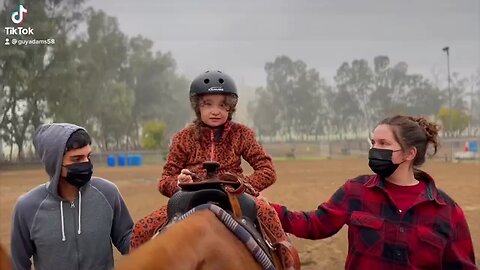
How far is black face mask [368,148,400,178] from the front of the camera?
9.00 ft

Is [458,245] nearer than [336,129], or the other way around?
[458,245]

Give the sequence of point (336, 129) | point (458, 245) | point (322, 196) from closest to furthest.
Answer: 1. point (458, 245)
2. point (322, 196)
3. point (336, 129)

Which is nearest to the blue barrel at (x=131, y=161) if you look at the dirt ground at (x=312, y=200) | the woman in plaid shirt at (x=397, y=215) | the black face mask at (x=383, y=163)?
the dirt ground at (x=312, y=200)

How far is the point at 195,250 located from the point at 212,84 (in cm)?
150

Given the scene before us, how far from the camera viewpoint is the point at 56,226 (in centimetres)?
274

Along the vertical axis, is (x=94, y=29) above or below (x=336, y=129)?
above

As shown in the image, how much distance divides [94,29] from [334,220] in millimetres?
57675

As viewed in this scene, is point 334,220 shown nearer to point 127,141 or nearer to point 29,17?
point 29,17

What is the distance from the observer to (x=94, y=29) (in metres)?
55.8

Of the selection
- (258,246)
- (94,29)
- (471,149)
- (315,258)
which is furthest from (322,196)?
(94,29)

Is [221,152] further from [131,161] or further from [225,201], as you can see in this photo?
[131,161]

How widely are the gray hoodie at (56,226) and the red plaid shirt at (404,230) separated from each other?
155 cm

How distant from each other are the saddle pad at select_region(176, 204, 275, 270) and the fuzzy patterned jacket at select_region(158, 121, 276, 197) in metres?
0.85

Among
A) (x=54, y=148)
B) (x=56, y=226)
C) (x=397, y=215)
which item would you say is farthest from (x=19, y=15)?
(x=397, y=215)
